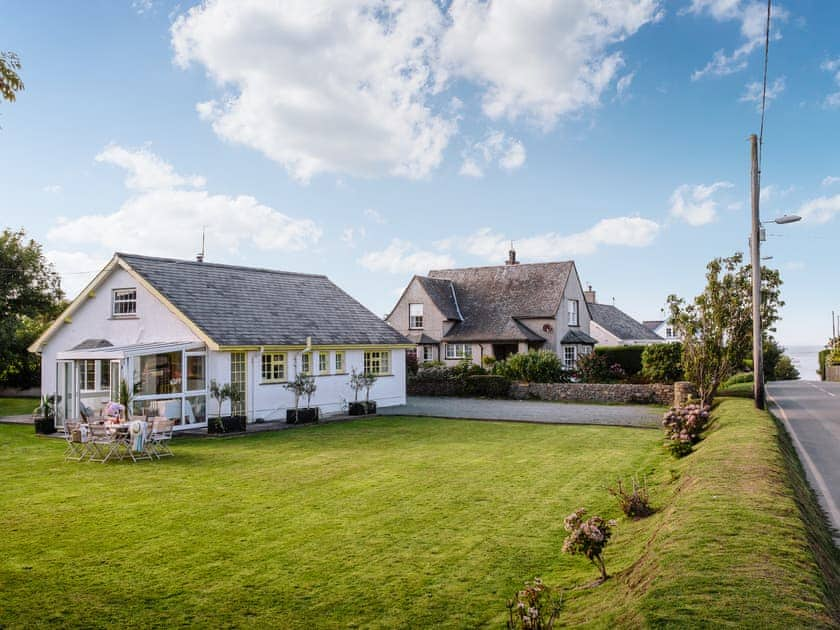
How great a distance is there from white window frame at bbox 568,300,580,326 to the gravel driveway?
17.0 metres

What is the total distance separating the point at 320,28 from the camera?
1559 cm

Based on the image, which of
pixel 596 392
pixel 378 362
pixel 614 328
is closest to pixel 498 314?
pixel 596 392

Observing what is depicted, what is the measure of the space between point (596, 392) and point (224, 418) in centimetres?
1801

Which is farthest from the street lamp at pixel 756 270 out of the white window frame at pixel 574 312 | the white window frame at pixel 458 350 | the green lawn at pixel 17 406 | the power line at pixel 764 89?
the green lawn at pixel 17 406

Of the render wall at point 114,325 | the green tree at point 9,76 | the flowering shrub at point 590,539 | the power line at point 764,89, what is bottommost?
the flowering shrub at point 590,539

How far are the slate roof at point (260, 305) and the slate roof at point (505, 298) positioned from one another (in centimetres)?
1632

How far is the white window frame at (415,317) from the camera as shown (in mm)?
48250

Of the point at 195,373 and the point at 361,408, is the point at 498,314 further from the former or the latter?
the point at 195,373

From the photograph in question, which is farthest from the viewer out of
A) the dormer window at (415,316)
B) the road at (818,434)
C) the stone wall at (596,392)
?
the dormer window at (415,316)

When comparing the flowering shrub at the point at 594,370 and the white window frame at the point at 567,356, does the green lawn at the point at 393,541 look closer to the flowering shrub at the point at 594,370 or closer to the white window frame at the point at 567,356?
the flowering shrub at the point at 594,370

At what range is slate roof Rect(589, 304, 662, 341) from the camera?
64.1 meters

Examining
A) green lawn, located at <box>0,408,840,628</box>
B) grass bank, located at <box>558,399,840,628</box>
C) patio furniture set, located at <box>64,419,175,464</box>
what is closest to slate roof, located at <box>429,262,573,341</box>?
green lawn, located at <box>0,408,840,628</box>

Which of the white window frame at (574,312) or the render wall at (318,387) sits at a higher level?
the white window frame at (574,312)

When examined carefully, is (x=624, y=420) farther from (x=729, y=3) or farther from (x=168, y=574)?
(x=168, y=574)
